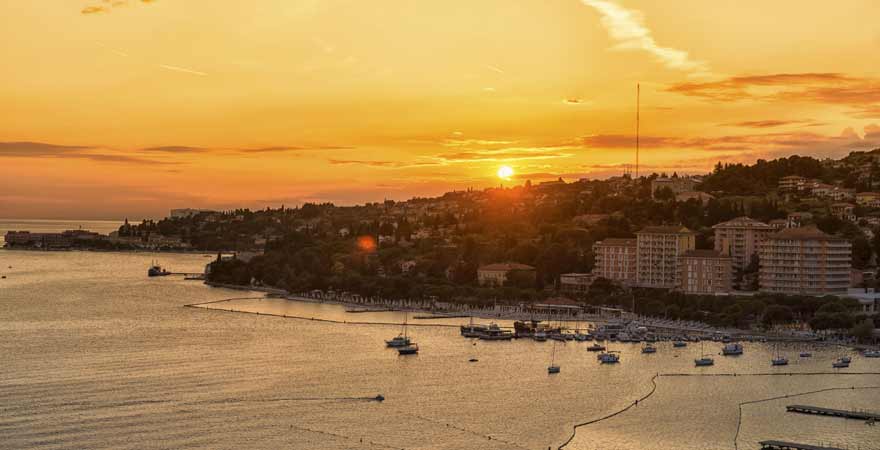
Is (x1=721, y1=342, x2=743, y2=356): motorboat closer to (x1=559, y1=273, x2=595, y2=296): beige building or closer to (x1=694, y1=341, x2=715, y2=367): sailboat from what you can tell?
(x1=694, y1=341, x2=715, y2=367): sailboat

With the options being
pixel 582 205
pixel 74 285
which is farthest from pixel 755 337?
pixel 74 285

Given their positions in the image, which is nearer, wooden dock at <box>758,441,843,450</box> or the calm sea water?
wooden dock at <box>758,441,843,450</box>

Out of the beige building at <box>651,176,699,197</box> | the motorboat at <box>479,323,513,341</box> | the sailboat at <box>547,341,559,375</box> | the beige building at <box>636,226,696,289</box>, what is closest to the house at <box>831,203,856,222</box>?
the beige building at <box>651,176,699,197</box>

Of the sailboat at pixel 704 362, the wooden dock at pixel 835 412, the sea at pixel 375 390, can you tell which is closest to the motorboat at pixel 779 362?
the sea at pixel 375 390

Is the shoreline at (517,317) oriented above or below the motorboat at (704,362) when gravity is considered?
above

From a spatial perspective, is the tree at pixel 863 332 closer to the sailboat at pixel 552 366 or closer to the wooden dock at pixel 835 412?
the sailboat at pixel 552 366

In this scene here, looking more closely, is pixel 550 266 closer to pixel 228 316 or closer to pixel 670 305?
pixel 670 305
